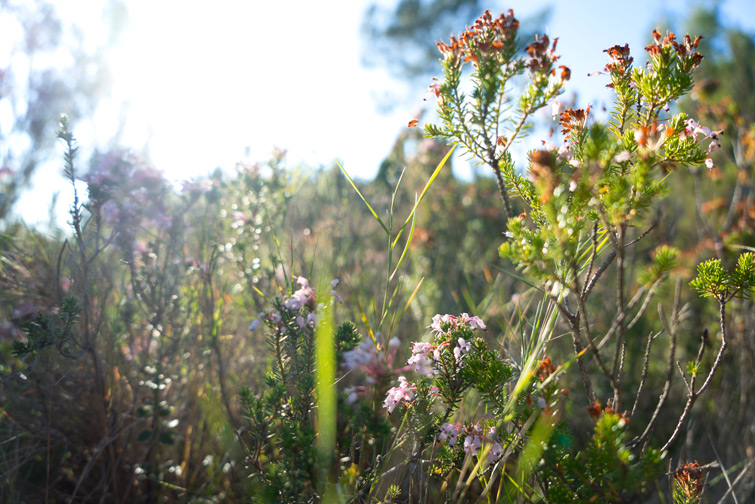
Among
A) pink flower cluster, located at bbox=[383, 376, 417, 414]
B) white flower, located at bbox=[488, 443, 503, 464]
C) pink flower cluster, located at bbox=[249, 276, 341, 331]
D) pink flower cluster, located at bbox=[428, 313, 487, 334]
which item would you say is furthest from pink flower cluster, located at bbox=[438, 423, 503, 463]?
pink flower cluster, located at bbox=[249, 276, 341, 331]

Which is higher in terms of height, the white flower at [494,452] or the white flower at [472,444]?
the white flower at [472,444]

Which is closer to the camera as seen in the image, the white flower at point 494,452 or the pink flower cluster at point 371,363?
the pink flower cluster at point 371,363

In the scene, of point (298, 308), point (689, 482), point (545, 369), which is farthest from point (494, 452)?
point (298, 308)

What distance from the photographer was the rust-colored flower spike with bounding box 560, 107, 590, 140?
127cm

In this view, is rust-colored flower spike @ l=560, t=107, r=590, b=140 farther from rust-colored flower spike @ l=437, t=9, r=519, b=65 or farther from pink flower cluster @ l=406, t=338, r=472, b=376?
pink flower cluster @ l=406, t=338, r=472, b=376

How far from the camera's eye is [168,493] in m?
2.00

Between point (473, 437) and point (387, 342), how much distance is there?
0.36 meters

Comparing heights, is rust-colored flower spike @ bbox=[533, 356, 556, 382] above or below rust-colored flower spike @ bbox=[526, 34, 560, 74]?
below

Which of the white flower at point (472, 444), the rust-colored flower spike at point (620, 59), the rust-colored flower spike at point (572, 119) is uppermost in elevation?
the rust-colored flower spike at point (620, 59)

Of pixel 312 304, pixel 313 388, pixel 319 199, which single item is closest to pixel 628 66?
pixel 312 304

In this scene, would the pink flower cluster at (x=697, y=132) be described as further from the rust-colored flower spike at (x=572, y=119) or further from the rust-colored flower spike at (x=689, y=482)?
the rust-colored flower spike at (x=689, y=482)

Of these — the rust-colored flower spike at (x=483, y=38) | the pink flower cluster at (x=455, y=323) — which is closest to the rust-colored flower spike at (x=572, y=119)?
the rust-colored flower spike at (x=483, y=38)

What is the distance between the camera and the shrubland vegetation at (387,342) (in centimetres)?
112

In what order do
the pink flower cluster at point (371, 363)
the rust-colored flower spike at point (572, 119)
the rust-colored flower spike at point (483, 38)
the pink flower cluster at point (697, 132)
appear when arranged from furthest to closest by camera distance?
the rust-colored flower spike at point (483, 38) < the rust-colored flower spike at point (572, 119) < the pink flower cluster at point (697, 132) < the pink flower cluster at point (371, 363)
